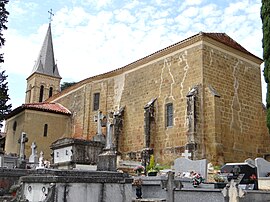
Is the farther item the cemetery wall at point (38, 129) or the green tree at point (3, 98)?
the cemetery wall at point (38, 129)

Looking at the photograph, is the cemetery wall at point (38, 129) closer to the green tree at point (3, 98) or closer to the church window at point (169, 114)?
the green tree at point (3, 98)

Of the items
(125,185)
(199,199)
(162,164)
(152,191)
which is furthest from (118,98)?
(125,185)

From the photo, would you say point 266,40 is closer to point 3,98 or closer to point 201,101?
point 201,101

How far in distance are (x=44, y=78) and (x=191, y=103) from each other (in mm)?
28740

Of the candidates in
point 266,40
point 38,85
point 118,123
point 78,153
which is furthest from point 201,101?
point 38,85

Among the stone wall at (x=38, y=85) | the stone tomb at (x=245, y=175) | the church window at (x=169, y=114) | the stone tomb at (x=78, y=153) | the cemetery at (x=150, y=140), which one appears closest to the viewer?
the cemetery at (x=150, y=140)

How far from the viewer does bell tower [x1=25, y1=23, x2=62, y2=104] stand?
135ft

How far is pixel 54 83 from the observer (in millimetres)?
42750

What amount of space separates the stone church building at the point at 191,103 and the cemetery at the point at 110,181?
7.38 ft

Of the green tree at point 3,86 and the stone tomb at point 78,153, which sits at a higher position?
the green tree at point 3,86

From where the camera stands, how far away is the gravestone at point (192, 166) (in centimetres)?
1164

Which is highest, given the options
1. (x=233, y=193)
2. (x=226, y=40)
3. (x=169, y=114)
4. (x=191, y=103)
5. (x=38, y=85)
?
(x=38, y=85)

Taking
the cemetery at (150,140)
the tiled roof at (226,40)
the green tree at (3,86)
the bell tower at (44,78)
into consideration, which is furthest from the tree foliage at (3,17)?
the bell tower at (44,78)

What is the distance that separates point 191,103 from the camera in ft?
56.4
